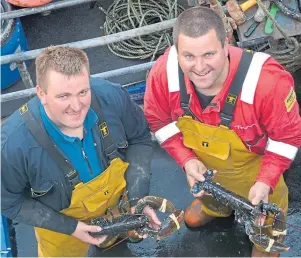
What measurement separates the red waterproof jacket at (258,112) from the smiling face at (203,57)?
170 mm

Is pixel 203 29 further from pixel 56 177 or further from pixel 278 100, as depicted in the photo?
pixel 56 177

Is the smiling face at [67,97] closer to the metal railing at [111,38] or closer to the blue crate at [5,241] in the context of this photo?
the metal railing at [111,38]

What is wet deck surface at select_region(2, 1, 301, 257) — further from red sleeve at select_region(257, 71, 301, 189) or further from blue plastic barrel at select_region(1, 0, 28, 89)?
blue plastic barrel at select_region(1, 0, 28, 89)

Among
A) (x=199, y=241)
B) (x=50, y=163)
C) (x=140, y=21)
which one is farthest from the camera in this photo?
(x=140, y=21)

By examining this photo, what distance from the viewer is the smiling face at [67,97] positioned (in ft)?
10.6

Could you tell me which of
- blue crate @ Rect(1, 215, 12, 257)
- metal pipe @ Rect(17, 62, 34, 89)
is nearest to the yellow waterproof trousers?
blue crate @ Rect(1, 215, 12, 257)

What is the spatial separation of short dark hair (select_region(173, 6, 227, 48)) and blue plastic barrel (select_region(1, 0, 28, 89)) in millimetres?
3010

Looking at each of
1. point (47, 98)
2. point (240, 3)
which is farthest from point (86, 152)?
point (240, 3)

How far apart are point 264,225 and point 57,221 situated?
1.48 meters

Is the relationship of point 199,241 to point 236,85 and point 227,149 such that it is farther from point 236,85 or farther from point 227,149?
point 236,85

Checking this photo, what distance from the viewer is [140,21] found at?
6.15 m

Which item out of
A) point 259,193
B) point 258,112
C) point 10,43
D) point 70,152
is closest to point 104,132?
point 70,152

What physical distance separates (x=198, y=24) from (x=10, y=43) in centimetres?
318

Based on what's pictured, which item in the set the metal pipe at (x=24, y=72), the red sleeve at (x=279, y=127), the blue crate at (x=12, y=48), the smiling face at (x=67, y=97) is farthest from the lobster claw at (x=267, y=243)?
the blue crate at (x=12, y=48)
